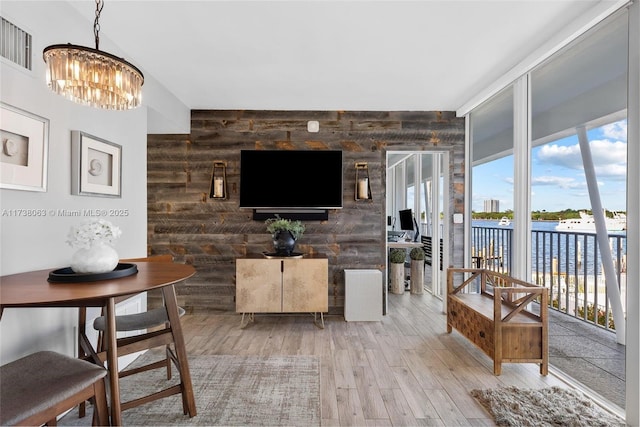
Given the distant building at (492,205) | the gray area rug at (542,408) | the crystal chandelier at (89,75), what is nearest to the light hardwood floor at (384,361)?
the gray area rug at (542,408)

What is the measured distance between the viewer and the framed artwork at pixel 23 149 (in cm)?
168

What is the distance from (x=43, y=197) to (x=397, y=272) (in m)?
4.50

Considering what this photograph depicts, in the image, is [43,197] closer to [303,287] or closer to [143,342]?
[143,342]

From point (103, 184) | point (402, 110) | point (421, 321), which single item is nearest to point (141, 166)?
point (103, 184)

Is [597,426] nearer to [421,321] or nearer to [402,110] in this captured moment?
[421,321]

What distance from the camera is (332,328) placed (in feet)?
12.2

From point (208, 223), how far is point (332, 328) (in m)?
1.97

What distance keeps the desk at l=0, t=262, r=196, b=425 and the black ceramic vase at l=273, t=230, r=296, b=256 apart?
1.86m

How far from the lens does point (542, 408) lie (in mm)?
2109

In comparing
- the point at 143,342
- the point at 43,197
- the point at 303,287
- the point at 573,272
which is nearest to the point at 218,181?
the point at 303,287

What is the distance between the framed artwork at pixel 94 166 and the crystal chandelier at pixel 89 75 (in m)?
0.75

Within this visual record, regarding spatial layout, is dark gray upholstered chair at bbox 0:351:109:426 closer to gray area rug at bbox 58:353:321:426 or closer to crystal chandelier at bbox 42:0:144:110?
gray area rug at bbox 58:353:321:426

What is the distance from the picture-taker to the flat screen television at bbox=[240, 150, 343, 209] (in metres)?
4.10

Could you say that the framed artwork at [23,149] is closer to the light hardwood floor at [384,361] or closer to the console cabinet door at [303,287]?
the light hardwood floor at [384,361]
